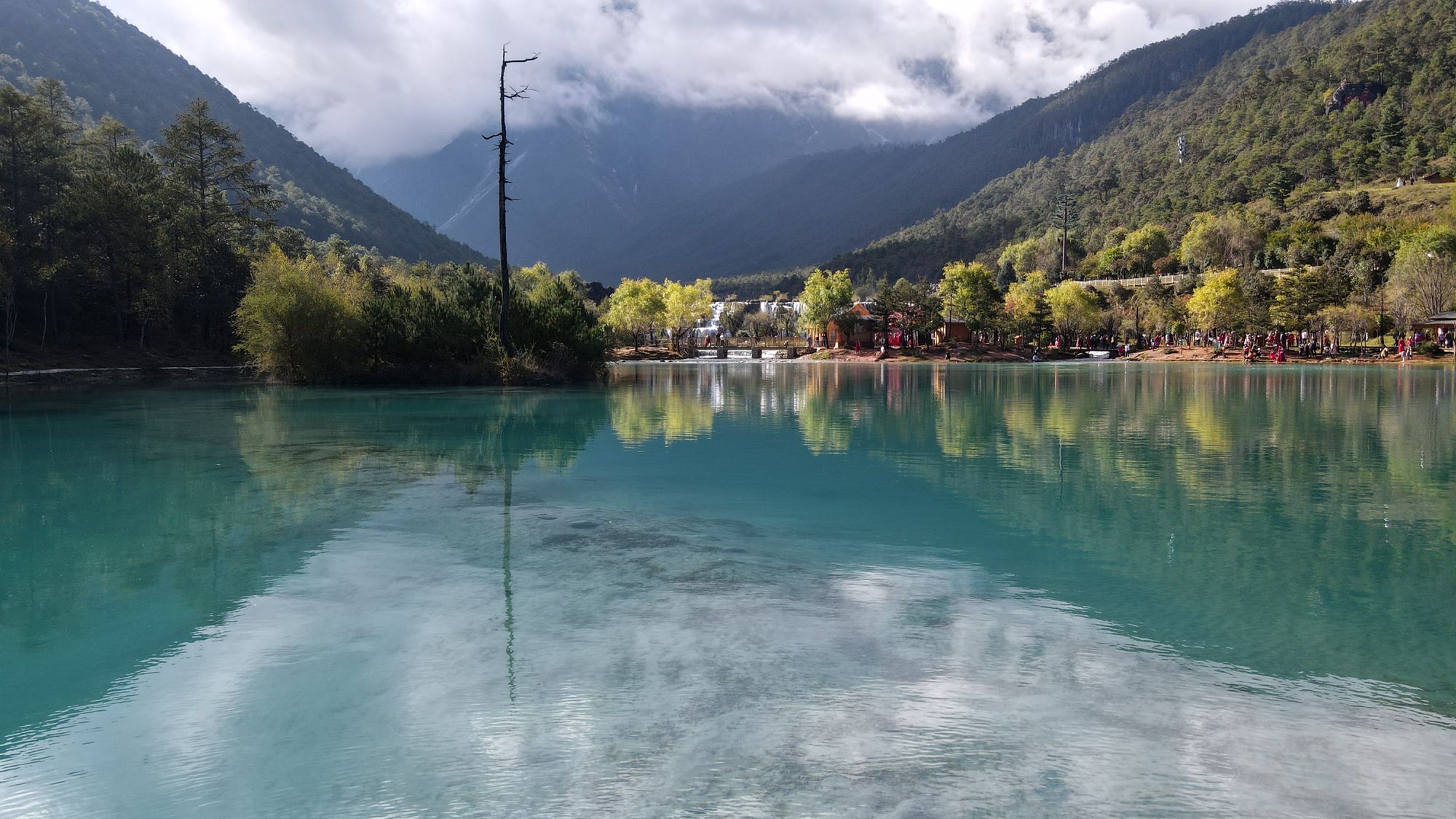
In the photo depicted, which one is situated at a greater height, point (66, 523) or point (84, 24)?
point (84, 24)

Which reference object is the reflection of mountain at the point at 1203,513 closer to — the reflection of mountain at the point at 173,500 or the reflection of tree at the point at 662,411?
the reflection of tree at the point at 662,411

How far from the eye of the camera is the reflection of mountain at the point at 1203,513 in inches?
239

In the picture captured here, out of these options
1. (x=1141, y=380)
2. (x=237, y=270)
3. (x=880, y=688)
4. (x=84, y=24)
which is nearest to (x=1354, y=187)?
(x=1141, y=380)

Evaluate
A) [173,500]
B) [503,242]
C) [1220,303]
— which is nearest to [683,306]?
[1220,303]

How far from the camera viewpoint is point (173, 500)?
11.0 m

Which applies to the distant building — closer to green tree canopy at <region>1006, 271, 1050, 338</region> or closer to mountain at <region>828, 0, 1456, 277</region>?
green tree canopy at <region>1006, 271, 1050, 338</region>

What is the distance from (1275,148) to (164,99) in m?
169

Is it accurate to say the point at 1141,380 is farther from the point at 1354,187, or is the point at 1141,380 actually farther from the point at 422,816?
the point at 1354,187

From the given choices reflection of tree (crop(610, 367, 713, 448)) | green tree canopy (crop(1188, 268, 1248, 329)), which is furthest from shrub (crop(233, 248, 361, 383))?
green tree canopy (crop(1188, 268, 1248, 329))

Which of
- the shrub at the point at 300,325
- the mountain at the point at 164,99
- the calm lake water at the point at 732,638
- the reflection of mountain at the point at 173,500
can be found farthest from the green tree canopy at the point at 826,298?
the mountain at the point at 164,99

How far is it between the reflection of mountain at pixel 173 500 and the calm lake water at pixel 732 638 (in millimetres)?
67

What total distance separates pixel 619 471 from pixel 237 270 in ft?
157

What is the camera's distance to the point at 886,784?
13.1 ft

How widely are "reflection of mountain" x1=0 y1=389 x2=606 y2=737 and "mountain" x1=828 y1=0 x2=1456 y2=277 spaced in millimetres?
95071
